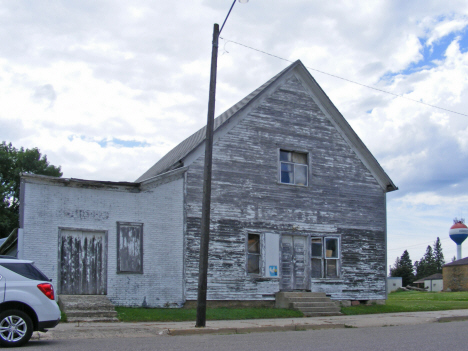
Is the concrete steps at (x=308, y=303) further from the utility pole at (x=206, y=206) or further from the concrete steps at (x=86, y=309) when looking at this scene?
the concrete steps at (x=86, y=309)

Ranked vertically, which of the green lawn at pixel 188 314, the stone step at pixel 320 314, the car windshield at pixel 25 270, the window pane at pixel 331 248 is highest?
the window pane at pixel 331 248

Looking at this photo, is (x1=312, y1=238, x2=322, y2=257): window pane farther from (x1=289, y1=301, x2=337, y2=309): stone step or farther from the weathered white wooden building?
(x1=289, y1=301, x2=337, y2=309): stone step

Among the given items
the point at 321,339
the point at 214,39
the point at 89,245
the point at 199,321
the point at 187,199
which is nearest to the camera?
the point at 321,339

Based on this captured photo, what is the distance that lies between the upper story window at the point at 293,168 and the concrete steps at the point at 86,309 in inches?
324

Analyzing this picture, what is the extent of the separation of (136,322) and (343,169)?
35.4 ft

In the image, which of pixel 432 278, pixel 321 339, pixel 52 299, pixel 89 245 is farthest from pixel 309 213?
pixel 432 278

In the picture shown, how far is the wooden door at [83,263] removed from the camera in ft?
52.0

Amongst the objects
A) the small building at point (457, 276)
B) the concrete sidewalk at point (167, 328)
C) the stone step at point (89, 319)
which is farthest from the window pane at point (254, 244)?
the small building at point (457, 276)

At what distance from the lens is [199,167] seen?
18.5m

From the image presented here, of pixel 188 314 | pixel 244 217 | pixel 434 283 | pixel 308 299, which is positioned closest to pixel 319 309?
pixel 308 299

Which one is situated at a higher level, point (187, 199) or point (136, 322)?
point (187, 199)

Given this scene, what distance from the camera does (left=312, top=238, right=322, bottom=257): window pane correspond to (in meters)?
20.5

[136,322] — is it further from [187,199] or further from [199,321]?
[187,199]

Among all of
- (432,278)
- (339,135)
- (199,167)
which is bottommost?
(432,278)
